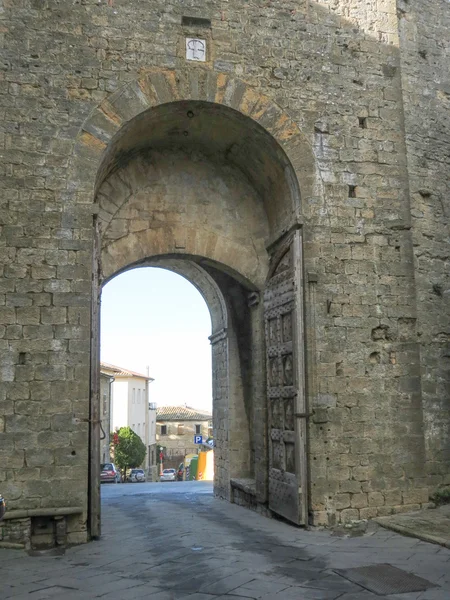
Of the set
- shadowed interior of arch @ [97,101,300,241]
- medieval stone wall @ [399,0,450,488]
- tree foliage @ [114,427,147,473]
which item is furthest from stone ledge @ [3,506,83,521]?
tree foliage @ [114,427,147,473]

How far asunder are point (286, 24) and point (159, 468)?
1609 inches

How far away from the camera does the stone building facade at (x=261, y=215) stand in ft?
22.1

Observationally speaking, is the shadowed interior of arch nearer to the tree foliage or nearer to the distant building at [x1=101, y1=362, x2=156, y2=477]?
the tree foliage

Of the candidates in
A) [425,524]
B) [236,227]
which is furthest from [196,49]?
[425,524]

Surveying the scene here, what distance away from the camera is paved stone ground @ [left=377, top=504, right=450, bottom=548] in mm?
6172

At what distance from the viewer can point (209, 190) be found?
891 cm

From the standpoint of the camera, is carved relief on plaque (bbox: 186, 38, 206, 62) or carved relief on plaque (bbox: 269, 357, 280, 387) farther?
carved relief on plaque (bbox: 269, 357, 280, 387)

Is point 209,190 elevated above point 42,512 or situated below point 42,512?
above

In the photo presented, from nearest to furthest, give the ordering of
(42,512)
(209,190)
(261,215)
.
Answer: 1. (42,512)
2. (209,190)
3. (261,215)

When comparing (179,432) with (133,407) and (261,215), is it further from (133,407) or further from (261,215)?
(261,215)

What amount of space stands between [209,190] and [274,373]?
275 centimetres

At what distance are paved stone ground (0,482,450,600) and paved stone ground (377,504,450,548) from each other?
117 millimetres

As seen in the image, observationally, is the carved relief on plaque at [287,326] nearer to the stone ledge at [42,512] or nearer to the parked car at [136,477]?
the stone ledge at [42,512]

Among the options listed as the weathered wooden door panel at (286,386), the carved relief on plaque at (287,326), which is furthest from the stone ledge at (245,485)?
the carved relief on plaque at (287,326)
